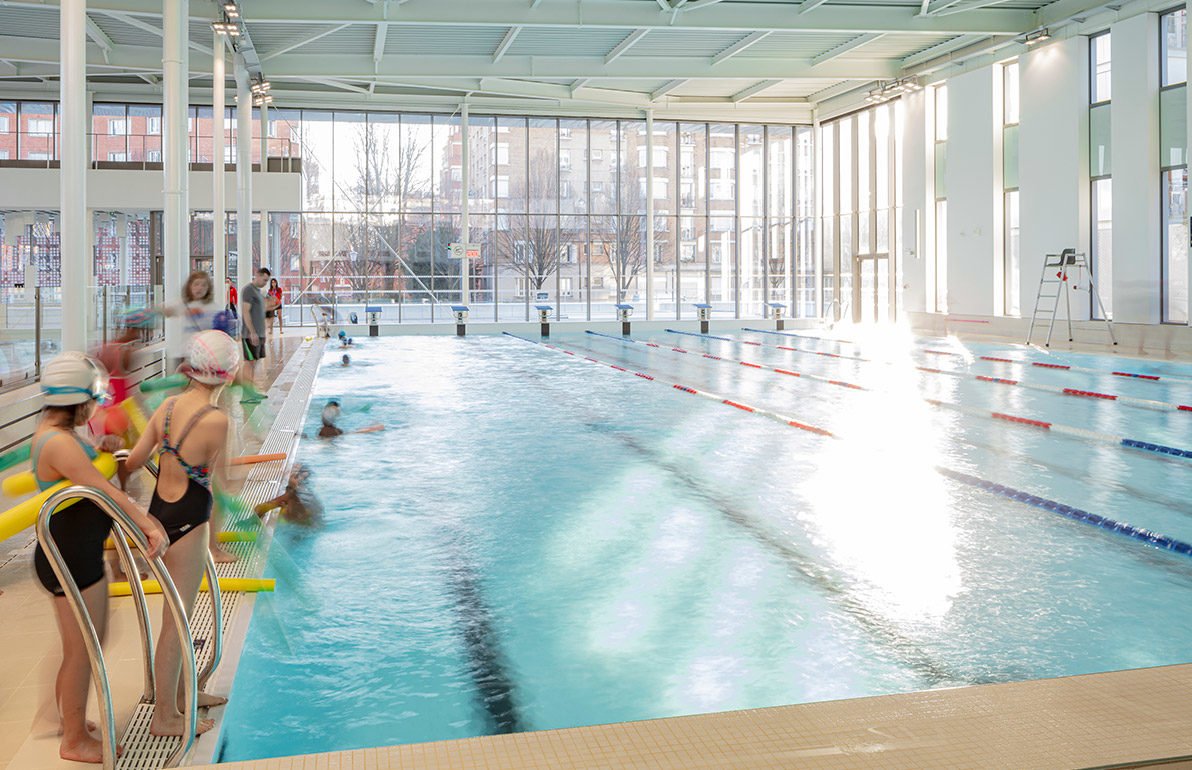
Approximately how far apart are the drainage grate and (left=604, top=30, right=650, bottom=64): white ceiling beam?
1156cm

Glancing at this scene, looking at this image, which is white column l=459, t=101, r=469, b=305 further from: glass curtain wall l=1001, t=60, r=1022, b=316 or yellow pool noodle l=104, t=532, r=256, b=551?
yellow pool noodle l=104, t=532, r=256, b=551

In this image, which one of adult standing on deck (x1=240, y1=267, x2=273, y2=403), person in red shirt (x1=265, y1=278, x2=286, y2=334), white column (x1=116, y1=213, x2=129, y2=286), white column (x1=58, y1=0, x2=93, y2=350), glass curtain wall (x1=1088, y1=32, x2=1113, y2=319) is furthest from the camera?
white column (x1=116, y1=213, x2=129, y2=286)

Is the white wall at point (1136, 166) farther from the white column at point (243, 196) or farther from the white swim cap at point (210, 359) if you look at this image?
the white swim cap at point (210, 359)

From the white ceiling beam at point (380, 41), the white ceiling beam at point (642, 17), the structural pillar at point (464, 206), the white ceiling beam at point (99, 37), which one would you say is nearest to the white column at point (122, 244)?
the white ceiling beam at point (99, 37)

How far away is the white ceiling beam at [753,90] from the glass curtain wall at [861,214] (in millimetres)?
3429

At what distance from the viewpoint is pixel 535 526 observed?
23.7 ft

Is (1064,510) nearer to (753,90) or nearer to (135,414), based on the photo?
(135,414)

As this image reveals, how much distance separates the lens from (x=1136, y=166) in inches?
780

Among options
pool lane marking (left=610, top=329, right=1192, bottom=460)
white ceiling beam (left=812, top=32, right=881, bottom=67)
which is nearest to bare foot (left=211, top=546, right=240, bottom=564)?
pool lane marking (left=610, top=329, right=1192, bottom=460)

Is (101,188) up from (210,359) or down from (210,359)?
up

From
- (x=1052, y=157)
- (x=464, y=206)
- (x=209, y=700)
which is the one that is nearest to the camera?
(x=209, y=700)

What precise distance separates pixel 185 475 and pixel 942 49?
2508cm

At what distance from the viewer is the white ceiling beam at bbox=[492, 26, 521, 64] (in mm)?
22250

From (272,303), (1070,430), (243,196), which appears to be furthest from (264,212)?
(1070,430)
